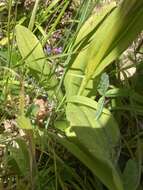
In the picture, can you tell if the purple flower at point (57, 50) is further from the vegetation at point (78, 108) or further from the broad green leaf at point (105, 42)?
the broad green leaf at point (105, 42)

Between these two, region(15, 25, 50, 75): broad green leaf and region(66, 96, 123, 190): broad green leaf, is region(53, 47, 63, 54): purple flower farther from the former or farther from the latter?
region(66, 96, 123, 190): broad green leaf

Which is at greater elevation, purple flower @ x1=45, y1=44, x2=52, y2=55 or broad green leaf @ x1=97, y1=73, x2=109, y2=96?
purple flower @ x1=45, y1=44, x2=52, y2=55

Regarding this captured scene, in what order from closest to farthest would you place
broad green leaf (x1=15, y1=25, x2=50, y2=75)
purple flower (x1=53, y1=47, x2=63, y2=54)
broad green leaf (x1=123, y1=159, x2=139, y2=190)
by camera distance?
broad green leaf (x1=123, y1=159, x2=139, y2=190), broad green leaf (x1=15, y1=25, x2=50, y2=75), purple flower (x1=53, y1=47, x2=63, y2=54)

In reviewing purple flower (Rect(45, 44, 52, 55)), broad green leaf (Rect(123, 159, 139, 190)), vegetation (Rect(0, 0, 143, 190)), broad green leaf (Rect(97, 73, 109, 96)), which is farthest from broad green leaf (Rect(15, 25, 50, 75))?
broad green leaf (Rect(123, 159, 139, 190))

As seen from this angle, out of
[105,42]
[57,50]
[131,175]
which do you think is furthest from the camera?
[57,50]

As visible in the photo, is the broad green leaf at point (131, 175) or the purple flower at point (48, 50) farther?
the purple flower at point (48, 50)

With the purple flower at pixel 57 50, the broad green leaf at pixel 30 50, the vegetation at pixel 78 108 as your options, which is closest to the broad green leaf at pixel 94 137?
the vegetation at pixel 78 108

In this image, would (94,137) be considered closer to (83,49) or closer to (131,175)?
(131,175)

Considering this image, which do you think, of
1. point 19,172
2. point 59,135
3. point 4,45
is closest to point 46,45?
point 4,45

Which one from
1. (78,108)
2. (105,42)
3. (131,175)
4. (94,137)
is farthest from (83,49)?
(131,175)
